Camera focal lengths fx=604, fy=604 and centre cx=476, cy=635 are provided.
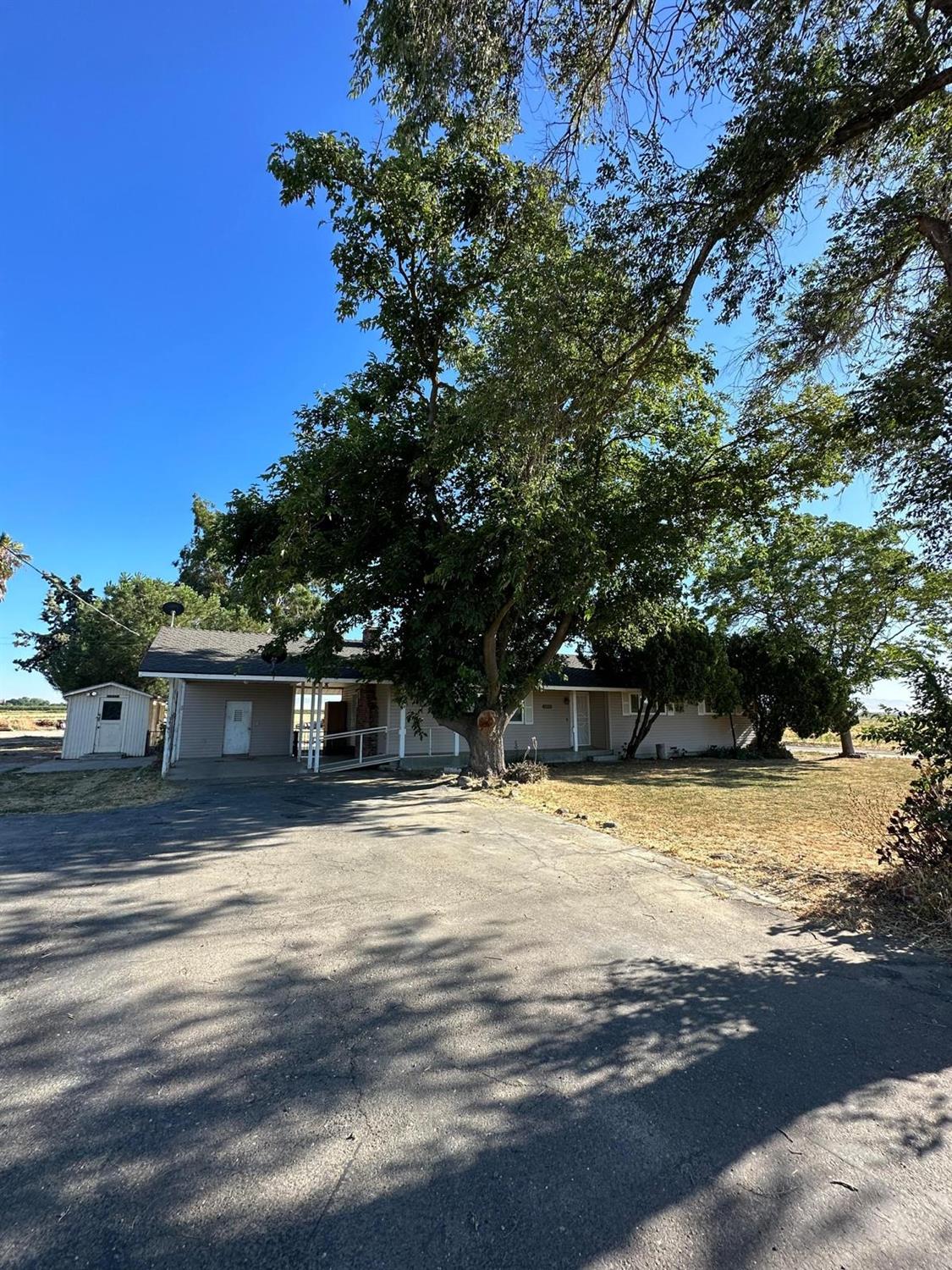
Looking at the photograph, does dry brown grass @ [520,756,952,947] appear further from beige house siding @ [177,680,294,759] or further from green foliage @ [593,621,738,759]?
beige house siding @ [177,680,294,759]

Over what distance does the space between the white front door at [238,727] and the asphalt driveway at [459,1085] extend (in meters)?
14.0

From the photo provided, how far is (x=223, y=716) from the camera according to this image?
18.8 m

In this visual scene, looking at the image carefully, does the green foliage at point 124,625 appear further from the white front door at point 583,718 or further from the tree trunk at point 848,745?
the tree trunk at point 848,745

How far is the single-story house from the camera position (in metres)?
16.3

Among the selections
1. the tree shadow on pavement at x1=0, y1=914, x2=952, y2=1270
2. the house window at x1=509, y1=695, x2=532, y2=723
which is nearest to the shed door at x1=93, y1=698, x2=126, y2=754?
the house window at x1=509, y1=695, x2=532, y2=723

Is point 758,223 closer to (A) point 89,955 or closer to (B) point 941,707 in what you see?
(B) point 941,707

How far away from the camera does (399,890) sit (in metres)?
5.50

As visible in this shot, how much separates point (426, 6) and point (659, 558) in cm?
887

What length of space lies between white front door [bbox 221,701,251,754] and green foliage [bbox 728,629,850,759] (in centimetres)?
1656

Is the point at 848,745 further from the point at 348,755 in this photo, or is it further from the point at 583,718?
the point at 348,755

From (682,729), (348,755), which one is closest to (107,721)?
(348,755)

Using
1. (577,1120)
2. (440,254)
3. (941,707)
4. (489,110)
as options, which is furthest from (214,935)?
(440,254)

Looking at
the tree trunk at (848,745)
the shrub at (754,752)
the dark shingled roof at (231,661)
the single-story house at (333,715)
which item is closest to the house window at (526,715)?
the single-story house at (333,715)

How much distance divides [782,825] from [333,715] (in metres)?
16.6
